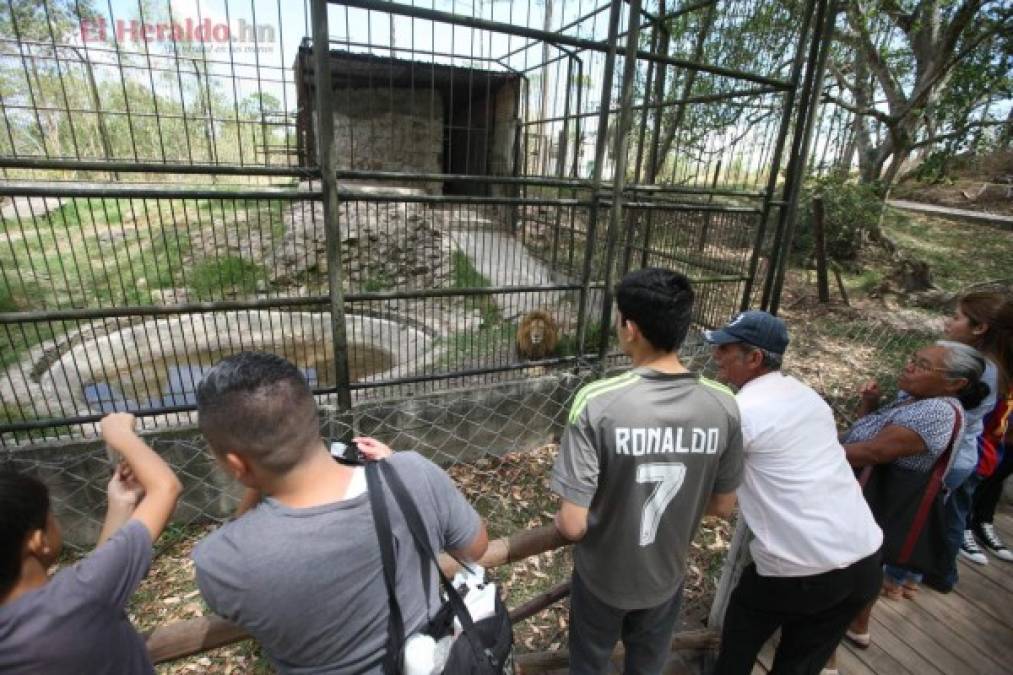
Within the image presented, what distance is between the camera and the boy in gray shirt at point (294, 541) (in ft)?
3.08

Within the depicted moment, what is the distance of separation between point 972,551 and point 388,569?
3.50m

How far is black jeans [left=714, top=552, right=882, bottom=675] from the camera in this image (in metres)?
1.57

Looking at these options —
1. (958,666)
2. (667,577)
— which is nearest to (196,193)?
(667,577)

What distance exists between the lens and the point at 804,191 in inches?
407

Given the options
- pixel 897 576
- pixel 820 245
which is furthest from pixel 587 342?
pixel 820 245

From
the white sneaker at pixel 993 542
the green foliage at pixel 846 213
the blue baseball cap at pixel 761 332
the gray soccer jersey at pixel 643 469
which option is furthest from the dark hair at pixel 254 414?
the green foliage at pixel 846 213

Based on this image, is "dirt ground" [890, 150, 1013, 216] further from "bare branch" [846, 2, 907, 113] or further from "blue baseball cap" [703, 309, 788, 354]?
"blue baseball cap" [703, 309, 788, 354]

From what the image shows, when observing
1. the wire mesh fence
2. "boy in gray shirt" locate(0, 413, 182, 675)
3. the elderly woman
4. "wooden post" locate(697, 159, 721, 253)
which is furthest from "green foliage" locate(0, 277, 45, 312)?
"wooden post" locate(697, 159, 721, 253)

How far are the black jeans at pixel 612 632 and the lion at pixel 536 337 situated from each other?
322 cm

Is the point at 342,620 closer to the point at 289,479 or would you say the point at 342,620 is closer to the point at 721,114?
the point at 289,479

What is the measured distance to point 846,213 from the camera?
9258 millimetres

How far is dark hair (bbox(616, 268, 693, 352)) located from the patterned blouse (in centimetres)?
111

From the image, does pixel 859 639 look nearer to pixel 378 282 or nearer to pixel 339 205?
pixel 339 205

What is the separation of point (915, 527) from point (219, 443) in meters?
2.45
